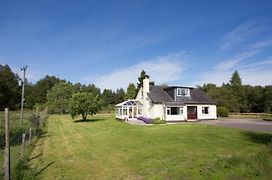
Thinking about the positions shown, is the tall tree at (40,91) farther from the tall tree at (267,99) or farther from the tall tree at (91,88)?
the tall tree at (267,99)

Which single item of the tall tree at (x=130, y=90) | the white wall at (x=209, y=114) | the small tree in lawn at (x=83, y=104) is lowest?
the white wall at (x=209, y=114)

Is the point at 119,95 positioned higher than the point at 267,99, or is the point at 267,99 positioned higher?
the point at 119,95

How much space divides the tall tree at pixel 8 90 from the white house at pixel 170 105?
57.8 meters

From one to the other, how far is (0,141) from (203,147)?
13.2m

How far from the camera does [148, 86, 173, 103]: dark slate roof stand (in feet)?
121

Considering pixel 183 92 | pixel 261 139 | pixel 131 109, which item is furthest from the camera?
pixel 131 109

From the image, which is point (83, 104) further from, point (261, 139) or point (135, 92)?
point (135, 92)

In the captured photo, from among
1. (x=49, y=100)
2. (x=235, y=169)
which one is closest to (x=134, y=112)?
(x=235, y=169)

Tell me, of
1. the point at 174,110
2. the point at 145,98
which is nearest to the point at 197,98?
the point at 174,110

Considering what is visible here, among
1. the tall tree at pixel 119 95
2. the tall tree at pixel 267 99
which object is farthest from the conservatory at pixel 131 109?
the tall tree at pixel 119 95

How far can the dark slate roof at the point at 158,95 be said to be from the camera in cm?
3691

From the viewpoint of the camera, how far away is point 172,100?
38.0 meters

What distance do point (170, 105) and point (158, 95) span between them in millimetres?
2716

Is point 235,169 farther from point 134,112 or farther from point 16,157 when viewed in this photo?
point 134,112
